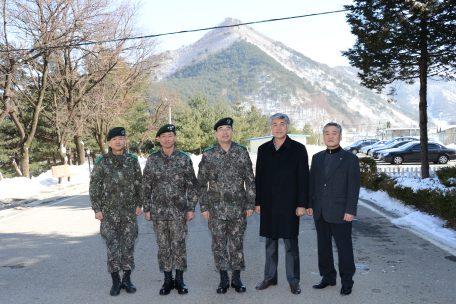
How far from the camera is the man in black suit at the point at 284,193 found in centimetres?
409

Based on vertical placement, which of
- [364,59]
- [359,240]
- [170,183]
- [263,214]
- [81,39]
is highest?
[81,39]

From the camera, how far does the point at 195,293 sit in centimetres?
405

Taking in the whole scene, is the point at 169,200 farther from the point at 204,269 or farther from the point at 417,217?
the point at 417,217

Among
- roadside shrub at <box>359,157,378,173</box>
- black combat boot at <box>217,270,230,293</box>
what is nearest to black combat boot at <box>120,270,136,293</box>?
black combat boot at <box>217,270,230,293</box>

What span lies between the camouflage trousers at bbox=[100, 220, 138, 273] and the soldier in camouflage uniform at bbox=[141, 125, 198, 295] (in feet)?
1.01

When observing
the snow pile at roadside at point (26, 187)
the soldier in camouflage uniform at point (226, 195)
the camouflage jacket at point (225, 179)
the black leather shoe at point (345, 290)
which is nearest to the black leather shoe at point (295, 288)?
the black leather shoe at point (345, 290)

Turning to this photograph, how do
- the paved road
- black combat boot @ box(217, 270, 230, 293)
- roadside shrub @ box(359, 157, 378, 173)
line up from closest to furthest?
the paved road
black combat boot @ box(217, 270, 230, 293)
roadside shrub @ box(359, 157, 378, 173)

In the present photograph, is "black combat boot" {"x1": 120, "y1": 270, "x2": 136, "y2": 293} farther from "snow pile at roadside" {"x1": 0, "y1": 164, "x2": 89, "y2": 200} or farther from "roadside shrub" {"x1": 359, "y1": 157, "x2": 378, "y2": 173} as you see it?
"roadside shrub" {"x1": 359, "y1": 157, "x2": 378, "y2": 173}

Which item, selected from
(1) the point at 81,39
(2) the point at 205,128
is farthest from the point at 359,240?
(2) the point at 205,128

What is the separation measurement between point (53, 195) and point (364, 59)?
12.3 m

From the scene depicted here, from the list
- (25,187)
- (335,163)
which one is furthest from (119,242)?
(25,187)

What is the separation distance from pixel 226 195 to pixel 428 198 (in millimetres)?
5348

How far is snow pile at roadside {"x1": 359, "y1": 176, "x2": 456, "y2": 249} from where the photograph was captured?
6223mm

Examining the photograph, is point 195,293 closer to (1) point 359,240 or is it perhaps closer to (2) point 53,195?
(1) point 359,240
